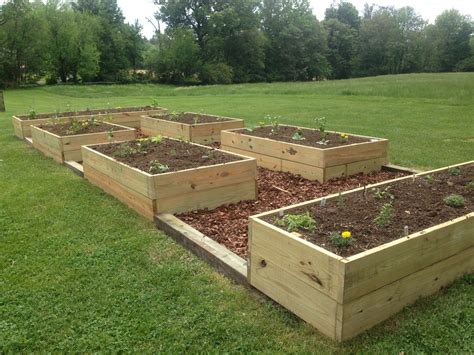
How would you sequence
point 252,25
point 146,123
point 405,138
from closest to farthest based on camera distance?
point 405,138 → point 146,123 → point 252,25

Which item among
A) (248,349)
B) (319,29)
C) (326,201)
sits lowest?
(248,349)

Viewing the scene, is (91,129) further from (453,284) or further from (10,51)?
(10,51)

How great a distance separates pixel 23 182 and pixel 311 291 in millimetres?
4871

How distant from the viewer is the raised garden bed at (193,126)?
8359 mm

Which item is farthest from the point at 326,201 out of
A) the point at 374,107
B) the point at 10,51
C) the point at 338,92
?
the point at 10,51

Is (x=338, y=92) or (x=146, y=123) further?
(x=338, y=92)

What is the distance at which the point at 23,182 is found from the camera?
6.03 meters

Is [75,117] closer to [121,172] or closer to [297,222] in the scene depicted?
[121,172]

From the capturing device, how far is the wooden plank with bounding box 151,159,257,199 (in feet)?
14.6

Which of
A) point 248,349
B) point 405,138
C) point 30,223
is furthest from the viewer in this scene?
point 405,138

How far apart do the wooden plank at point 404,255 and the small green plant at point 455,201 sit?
0.35 m

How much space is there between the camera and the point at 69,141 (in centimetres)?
724

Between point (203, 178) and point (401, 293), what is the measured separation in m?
2.52

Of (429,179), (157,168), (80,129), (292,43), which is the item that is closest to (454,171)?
(429,179)
